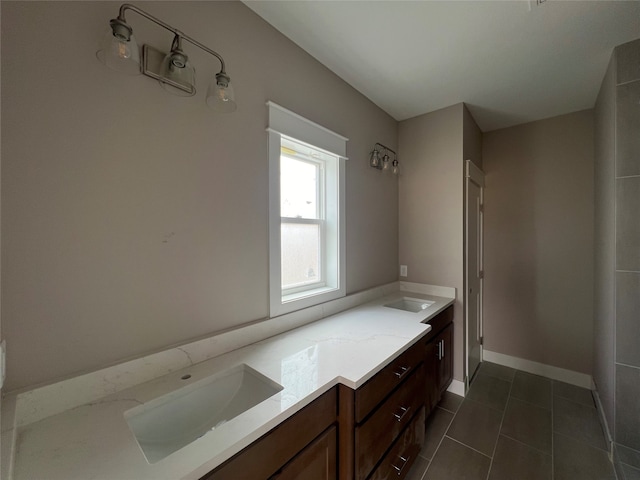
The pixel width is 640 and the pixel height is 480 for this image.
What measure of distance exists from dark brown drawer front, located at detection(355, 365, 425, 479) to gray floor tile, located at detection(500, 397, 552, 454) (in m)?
0.92

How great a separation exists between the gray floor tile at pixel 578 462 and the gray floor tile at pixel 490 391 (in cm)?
43

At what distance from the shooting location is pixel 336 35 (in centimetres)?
154

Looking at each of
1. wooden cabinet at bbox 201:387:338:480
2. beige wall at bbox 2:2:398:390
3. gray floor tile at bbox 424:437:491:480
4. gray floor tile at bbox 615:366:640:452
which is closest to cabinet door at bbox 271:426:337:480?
wooden cabinet at bbox 201:387:338:480

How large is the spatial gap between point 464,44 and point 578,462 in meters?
2.81

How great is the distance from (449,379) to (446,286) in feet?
2.74

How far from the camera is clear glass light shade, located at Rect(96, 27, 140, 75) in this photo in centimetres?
79

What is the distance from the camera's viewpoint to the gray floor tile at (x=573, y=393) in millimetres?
2174

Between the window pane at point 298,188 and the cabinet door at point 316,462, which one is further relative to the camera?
the window pane at point 298,188

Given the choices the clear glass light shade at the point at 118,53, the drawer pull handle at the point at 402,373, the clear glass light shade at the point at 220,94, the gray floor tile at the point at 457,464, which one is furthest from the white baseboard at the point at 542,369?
the clear glass light shade at the point at 118,53

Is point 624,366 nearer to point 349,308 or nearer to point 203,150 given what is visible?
point 349,308

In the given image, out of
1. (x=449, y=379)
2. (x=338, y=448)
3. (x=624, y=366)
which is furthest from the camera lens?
(x=449, y=379)

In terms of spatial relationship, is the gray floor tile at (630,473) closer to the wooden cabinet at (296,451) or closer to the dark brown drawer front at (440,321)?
the dark brown drawer front at (440,321)

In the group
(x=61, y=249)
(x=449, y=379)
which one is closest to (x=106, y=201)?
(x=61, y=249)

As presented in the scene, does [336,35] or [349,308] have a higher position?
[336,35]
